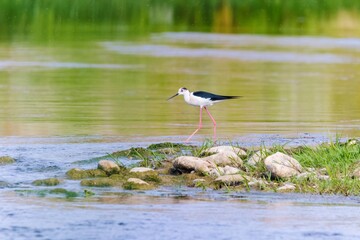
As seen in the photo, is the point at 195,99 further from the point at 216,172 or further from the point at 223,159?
the point at 216,172

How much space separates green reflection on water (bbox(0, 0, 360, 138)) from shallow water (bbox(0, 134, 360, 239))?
4.56 meters

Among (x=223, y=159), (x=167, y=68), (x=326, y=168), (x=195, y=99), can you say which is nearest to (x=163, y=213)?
(x=223, y=159)

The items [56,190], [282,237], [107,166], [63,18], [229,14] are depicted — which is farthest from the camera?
[229,14]

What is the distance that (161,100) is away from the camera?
70.3 ft

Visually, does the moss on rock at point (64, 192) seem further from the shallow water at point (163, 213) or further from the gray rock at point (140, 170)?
the gray rock at point (140, 170)

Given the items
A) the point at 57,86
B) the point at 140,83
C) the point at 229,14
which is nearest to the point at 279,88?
the point at 140,83

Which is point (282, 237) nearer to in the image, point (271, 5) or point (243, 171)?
point (243, 171)

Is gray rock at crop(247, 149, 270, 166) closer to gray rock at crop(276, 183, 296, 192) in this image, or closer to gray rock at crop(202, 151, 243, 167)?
gray rock at crop(202, 151, 243, 167)

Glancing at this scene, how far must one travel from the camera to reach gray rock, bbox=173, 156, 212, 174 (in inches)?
492

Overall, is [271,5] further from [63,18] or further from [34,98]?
[34,98]

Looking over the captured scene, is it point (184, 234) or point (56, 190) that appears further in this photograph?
point (56, 190)

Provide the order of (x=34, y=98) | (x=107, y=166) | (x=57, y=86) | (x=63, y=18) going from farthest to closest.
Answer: (x=63, y=18)
(x=57, y=86)
(x=34, y=98)
(x=107, y=166)

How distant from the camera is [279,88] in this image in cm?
2391

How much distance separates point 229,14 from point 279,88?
845 inches
